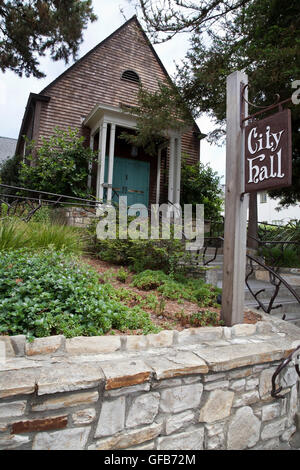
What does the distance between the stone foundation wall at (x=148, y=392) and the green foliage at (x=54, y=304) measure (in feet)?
0.54

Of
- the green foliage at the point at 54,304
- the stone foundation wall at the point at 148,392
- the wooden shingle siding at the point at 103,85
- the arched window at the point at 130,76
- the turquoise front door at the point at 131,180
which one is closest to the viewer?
the stone foundation wall at the point at 148,392

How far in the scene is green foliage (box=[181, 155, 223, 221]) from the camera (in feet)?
29.5

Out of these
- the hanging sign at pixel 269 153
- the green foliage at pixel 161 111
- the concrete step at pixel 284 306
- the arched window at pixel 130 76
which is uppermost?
the arched window at pixel 130 76

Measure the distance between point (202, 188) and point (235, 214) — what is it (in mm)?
6799

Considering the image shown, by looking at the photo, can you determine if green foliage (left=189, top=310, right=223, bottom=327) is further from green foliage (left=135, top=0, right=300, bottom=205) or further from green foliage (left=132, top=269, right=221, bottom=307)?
green foliage (left=135, top=0, right=300, bottom=205)

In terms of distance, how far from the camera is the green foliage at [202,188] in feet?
29.5

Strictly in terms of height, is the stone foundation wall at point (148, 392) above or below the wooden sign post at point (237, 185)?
below

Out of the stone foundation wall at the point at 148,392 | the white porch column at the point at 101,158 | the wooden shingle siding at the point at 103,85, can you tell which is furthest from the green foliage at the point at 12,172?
the stone foundation wall at the point at 148,392

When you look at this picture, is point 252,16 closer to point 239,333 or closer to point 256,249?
point 256,249

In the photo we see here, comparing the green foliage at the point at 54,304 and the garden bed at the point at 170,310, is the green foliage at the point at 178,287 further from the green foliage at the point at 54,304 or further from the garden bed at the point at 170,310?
the green foliage at the point at 54,304

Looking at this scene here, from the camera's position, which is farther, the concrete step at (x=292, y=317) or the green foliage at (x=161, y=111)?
the green foliage at (x=161, y=111)

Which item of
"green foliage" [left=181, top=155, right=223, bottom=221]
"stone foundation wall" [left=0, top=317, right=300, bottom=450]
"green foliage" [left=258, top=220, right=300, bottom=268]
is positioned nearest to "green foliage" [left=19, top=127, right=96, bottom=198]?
"green foliage" [left=181, top=155, right=223, bottom=221]

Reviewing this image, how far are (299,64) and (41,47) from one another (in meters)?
5.40

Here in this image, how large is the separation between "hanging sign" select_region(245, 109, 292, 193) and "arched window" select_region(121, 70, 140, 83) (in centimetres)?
840
